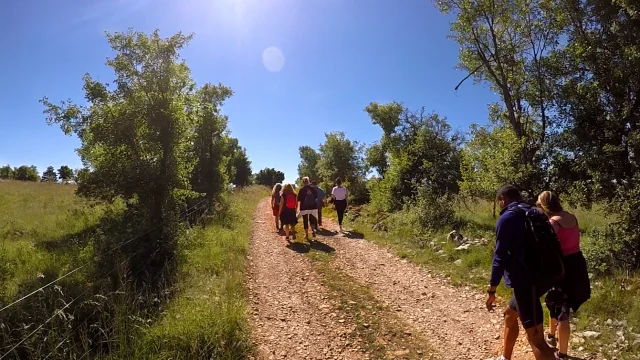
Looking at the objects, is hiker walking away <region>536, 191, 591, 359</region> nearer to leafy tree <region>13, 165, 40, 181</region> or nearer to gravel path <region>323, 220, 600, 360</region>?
gravel path <region>323, 220, 600, 360</region>

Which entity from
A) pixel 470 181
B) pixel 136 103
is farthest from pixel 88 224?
pixel 470 181

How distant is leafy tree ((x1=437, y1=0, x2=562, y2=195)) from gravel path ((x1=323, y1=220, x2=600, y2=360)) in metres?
4.77

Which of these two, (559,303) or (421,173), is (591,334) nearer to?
(559,303)

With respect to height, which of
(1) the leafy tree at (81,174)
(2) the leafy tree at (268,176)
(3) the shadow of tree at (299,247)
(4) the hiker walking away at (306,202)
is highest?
(2) the leafy tree at (268,176)

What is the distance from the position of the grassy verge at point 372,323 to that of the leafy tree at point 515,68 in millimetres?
6505

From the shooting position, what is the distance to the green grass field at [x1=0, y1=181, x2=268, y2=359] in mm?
5039

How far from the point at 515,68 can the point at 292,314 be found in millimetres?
10913

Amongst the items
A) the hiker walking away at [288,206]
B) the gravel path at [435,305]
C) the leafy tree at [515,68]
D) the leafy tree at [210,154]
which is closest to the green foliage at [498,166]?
the leafy tree at [515,68]

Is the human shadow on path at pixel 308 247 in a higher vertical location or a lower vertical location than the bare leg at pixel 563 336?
higher

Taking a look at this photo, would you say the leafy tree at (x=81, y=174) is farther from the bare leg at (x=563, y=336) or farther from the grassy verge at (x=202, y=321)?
the bare leg at (x=563, y=336)

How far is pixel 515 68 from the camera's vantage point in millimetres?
12391

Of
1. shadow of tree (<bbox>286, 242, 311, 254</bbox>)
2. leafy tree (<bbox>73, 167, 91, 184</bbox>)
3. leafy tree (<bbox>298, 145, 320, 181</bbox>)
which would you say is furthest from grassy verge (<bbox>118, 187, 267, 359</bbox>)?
leafy tree (<bbox>298, 145, 320, 181</bbox>)

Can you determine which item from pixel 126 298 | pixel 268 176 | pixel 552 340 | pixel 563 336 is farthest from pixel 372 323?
pixel 268 176

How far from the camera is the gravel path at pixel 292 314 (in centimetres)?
554
